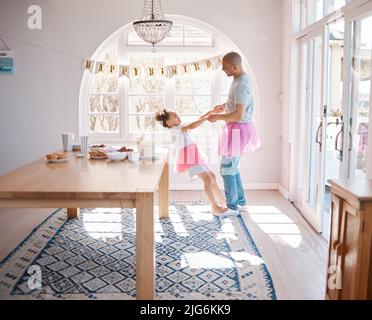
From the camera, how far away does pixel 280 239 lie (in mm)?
3795

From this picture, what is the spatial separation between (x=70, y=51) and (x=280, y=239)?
10.9ft

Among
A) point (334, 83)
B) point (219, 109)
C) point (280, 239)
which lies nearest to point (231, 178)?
point (219, 109)

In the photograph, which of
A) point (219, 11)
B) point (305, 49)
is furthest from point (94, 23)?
point (305, 49)

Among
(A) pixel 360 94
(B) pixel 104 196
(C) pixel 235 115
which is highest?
(A) pixel 360 94

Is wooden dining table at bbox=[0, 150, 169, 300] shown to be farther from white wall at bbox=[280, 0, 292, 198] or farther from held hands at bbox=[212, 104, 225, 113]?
white wall at bbox=[280, 0, 292, 198]

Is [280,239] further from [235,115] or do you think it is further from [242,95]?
Result: [242,95]

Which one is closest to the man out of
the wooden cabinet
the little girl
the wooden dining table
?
the little girl

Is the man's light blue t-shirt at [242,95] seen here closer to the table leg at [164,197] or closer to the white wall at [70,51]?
the table leg at [164,197]

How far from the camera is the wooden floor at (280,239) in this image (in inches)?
114

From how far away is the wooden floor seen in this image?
290 cm

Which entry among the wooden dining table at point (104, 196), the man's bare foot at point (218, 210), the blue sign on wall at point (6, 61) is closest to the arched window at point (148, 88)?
the blue sign on wall at point (6, 61)

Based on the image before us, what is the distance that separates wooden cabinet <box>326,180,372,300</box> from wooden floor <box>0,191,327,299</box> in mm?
372

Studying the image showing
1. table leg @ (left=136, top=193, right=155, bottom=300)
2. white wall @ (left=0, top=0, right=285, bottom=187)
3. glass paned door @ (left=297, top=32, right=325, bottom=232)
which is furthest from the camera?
white wall @ (left=0, top=0, right=285, bottom=187)
